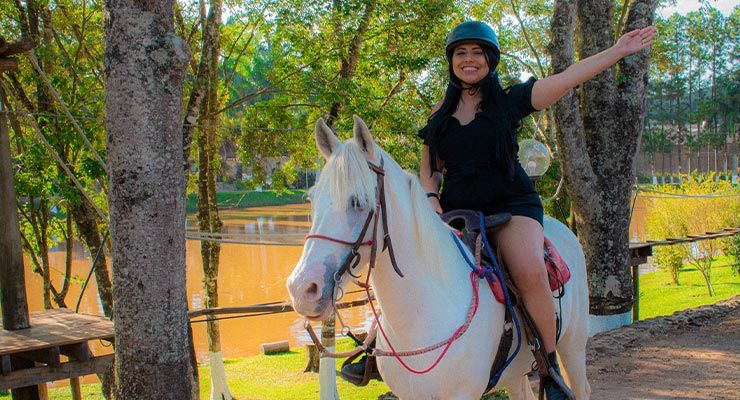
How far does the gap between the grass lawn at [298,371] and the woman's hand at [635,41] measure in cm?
339

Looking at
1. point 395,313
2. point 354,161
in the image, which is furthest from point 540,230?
point 354,161

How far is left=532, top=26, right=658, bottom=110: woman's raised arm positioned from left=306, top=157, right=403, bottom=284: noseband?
890mm

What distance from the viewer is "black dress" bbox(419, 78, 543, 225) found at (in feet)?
9.25

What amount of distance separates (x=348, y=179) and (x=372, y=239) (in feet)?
0.74

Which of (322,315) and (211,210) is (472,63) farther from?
(211,210)

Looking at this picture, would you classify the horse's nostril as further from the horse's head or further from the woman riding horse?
the woman riding horse

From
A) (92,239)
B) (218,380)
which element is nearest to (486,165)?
(92,239)

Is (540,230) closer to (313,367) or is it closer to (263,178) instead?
(263,178)

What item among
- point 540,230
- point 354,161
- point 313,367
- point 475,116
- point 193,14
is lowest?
point 313,367

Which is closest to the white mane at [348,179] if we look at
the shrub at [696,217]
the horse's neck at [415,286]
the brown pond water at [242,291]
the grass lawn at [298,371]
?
the horse's neck at [415,286]

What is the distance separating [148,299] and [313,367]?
29.2 ft

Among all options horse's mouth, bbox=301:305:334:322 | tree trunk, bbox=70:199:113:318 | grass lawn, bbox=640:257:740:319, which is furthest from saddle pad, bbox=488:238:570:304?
grass lawn, bbox=640:257:740:319

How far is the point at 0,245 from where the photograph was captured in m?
5.52

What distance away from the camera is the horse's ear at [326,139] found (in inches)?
89.0
